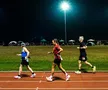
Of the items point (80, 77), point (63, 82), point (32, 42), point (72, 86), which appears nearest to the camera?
point (72, 86)

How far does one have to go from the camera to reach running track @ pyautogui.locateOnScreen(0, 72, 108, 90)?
13039 millimetres

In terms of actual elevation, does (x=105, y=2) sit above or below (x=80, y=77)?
above

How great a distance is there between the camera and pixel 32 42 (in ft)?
243

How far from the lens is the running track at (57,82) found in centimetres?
1304

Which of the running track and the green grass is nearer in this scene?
the running track

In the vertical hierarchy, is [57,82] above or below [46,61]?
above

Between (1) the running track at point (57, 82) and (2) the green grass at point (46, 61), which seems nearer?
(1) the running track at point (57, 82)

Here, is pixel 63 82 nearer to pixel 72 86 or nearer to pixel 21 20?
pixel 72 86

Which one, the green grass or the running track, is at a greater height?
the running track

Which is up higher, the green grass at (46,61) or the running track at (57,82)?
the running track at (57,82)

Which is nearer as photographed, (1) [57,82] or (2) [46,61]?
(1) [57,82]

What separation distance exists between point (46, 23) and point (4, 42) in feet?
32.8

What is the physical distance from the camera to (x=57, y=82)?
14359mm

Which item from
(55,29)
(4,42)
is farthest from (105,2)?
(4,42)
